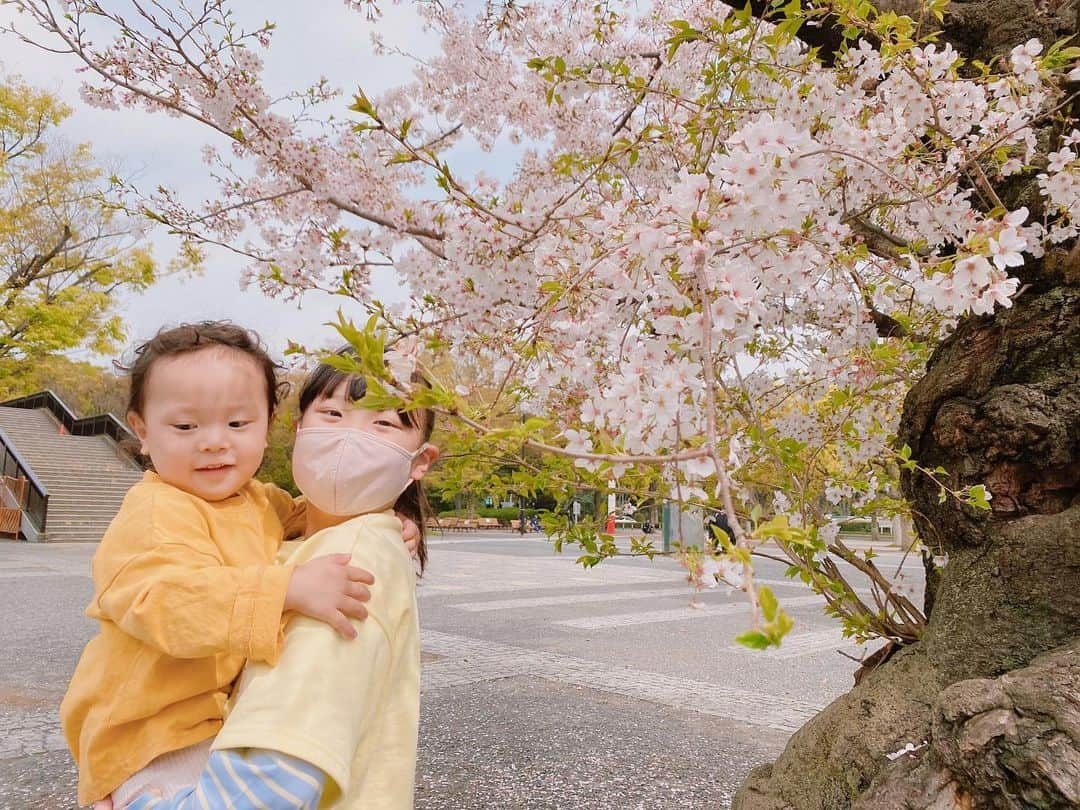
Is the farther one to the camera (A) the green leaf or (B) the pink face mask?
(B) the pink face mask

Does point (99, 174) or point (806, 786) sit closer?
point (806, 786)

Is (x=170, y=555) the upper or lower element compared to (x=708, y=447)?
lower

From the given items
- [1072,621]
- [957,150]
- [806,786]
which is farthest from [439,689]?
[957,150]

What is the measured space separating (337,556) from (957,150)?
1.86 metres

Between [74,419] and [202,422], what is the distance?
23.5 m

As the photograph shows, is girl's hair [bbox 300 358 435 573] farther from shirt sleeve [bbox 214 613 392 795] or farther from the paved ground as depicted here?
the paved ground

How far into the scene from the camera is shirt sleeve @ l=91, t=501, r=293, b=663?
0.99 metres

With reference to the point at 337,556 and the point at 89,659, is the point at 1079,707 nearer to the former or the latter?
the point at 337,556

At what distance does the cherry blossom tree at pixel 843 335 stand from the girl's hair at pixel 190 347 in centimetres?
26

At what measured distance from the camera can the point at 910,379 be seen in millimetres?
2744

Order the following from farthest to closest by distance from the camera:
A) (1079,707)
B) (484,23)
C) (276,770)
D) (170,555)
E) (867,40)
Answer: (484,23) → (867,40) → (1079,707) → (170,555) → (276,770)

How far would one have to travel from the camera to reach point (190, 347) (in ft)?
4.03

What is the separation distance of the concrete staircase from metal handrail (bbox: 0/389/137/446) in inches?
8.7

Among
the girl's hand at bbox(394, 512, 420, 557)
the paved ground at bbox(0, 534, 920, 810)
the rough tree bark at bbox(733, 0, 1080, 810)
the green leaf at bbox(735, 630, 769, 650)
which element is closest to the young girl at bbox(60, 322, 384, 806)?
the girl's hand at bbox(394, 512, 420, 557)
